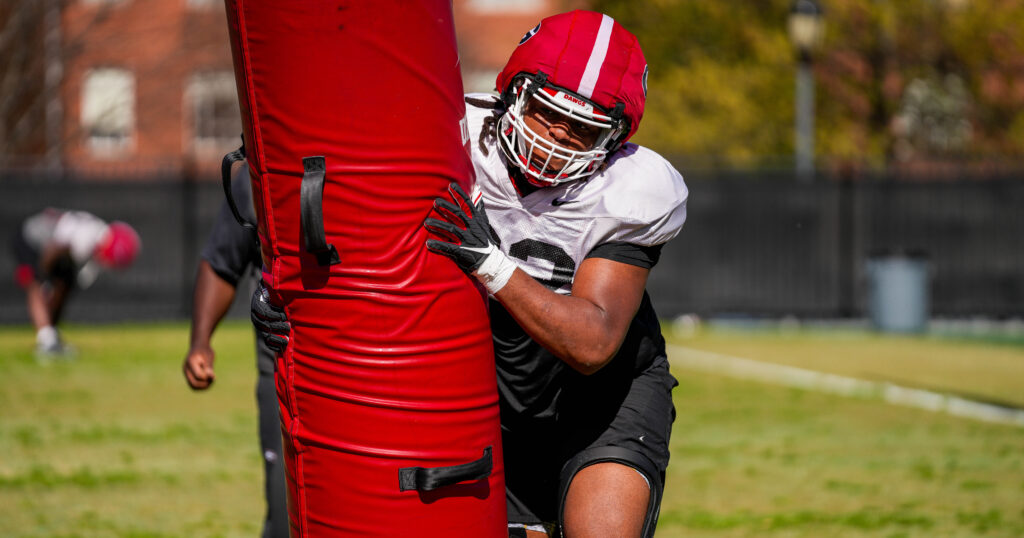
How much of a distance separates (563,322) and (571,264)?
16.5 inches

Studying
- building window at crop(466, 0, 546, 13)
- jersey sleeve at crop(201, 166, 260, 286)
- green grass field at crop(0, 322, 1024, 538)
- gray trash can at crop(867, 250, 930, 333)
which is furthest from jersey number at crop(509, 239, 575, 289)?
building window at crop(466, 0, 546, 13)

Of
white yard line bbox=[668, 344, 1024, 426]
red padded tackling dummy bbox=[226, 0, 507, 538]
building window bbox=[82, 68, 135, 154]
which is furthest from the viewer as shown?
building window bbox=[82, 68, 135, 154]

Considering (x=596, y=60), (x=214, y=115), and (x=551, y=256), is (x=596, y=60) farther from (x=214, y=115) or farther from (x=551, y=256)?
(x=214, y=115)

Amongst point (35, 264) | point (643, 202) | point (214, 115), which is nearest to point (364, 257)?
point (643, 202)

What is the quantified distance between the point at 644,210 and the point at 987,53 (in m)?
21.5

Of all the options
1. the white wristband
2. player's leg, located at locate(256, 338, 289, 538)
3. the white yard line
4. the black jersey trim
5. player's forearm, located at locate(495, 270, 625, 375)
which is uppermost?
the white wristband

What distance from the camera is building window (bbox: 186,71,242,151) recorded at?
3042 centimetres

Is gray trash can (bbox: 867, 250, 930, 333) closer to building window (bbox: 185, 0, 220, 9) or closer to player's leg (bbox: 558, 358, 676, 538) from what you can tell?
player's leg (bbox: 558, 358, 676, 538)

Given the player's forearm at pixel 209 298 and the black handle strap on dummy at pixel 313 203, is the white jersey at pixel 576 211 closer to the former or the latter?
the black handle strap on dummy at pixel 313 203

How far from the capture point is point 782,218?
19328mm

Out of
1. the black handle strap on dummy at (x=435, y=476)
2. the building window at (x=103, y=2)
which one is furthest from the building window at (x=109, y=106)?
the black handle strap on dummy at (x=435, y=476)

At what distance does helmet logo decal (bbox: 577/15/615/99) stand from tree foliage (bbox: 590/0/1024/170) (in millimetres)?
19259

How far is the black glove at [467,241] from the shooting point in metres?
2.97

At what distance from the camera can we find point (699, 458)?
26.6 feet
